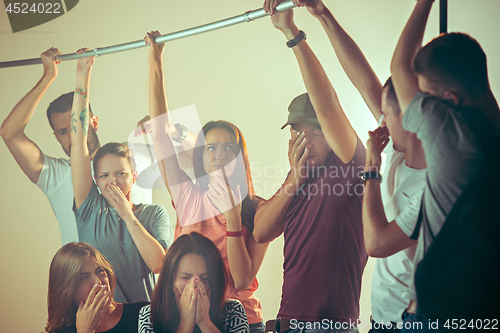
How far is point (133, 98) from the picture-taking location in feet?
6.15

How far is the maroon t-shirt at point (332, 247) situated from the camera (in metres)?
1.36

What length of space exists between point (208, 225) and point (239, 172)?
26 centimetres

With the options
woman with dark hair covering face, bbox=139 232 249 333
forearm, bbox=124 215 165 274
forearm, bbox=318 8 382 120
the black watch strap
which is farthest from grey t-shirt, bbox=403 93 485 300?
forearm, bbox=124 215 165 274

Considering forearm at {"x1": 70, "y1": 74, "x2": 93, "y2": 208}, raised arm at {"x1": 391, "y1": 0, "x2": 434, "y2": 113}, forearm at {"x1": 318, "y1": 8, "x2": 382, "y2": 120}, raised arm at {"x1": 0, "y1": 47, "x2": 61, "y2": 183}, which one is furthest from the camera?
raised arm at {"x1": 0, "y1": 47, "x2": 61, "y2": 183}

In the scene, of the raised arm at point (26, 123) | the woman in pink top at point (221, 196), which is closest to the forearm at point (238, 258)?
the woman in pink top at point (221, 196)

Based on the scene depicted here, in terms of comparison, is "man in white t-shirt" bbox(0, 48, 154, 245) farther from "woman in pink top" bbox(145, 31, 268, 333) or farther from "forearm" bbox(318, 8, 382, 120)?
"forearm" bbox(318, 8, 382, 120)

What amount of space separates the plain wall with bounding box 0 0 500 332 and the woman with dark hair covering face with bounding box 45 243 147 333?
29 centimetres

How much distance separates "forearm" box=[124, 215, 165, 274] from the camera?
5.62 ft

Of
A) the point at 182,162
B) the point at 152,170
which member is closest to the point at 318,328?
the point at 182,162

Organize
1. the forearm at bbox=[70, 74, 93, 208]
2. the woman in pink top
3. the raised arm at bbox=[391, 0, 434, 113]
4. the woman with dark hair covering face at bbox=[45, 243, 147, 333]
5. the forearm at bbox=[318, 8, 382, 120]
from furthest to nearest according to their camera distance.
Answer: the forearm at bbox=[70, 74, 93, 208] < the woman with dark hair covering face at bbox=[45, 243, 147, 333] < the woman in pink top < the forearm at bbox=[318, 8, 382, 120] < the raised arm at bbox=[391, 0, 434, 113]

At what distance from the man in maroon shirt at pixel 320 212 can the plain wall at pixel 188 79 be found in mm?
69

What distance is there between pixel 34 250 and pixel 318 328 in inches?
61.2

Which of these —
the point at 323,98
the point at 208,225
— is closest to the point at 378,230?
the point at 323,98

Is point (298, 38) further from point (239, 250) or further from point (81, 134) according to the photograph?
point (81, 134)
